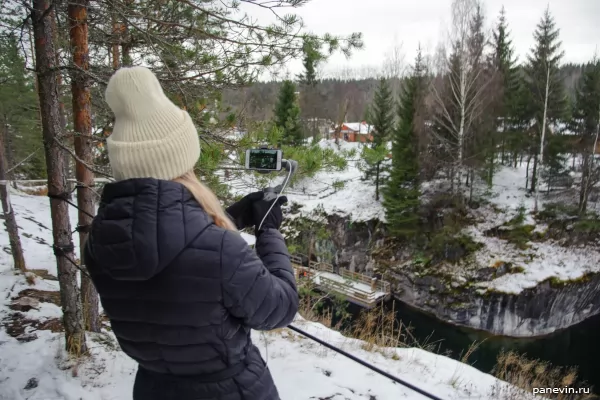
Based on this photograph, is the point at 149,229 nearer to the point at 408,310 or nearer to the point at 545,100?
the point at 408,310

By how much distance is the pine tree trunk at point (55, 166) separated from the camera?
2.56m

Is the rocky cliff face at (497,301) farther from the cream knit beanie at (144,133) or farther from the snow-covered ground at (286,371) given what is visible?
the cream knit beanie at (144,133)

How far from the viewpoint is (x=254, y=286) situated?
3.34ft

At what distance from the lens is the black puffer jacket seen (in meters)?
0.91

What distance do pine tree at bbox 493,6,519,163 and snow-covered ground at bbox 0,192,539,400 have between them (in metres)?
16.5

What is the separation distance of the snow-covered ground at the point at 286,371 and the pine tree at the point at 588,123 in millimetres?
15392

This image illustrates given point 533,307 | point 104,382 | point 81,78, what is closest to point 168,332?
point 104,382

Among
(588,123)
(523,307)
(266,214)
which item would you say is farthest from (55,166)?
(588,123)

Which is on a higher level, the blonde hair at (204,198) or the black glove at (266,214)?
the blonde hair at (204,198)

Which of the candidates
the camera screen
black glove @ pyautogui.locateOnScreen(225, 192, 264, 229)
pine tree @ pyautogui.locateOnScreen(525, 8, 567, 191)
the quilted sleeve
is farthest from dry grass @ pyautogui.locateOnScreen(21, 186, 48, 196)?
pine tree @ pyautogui.locateOnScreen(525, 8, 567, 191)

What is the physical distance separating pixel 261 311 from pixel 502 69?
68.5 feet

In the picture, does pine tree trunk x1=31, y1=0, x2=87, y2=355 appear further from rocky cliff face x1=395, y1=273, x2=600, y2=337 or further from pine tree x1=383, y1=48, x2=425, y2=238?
pine tree x1=383, y1=48, x2=425, y2=238

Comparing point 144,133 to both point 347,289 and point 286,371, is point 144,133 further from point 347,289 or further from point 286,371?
point 347,289

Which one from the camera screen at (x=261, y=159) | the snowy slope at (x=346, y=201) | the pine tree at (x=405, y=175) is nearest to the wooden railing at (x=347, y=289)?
the pine tree at (x=405, y=175)
